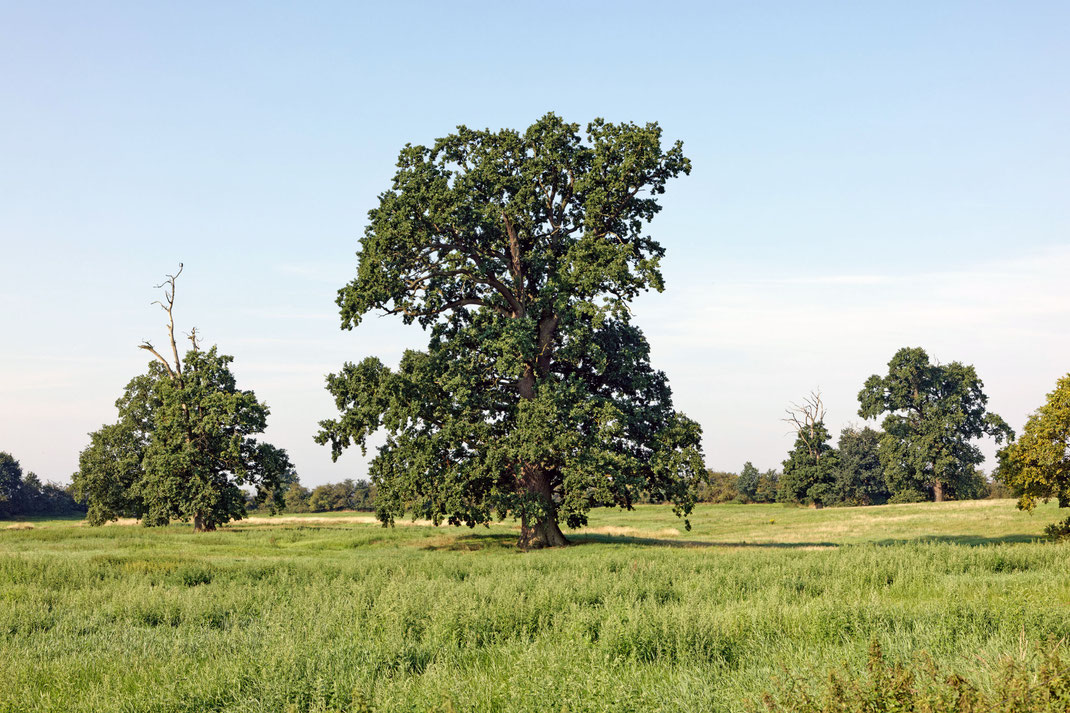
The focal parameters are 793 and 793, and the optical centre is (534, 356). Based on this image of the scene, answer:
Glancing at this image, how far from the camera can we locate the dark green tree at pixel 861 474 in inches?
3708

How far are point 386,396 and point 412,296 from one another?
4.63m

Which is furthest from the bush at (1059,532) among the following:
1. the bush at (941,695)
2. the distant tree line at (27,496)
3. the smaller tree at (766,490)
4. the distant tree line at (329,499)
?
the distant tree line at (27,496)

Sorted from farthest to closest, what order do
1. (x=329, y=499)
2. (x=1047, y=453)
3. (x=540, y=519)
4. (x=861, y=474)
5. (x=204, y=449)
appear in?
(x=329, y=499) < (x=861, y=474) < (x=204, y=449) < (x=540, y=519) < (x=1047, y=453)

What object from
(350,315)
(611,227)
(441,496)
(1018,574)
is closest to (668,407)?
(611,227)

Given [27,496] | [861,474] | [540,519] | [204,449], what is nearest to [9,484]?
[27,496]

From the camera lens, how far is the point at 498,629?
13.2 metres

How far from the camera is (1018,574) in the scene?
19141 millimetres

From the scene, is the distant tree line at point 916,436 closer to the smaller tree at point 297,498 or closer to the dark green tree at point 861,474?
the dark green tree at point 861,474

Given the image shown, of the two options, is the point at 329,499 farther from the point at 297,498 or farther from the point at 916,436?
the point at 916,436

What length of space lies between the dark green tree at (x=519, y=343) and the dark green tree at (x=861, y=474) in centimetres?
6302

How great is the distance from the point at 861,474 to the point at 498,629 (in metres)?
95.1

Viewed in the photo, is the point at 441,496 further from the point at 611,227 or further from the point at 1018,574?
the point at 1018,574

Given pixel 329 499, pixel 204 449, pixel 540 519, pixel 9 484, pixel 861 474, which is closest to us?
pixel 540 519

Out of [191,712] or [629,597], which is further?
[629,597]
